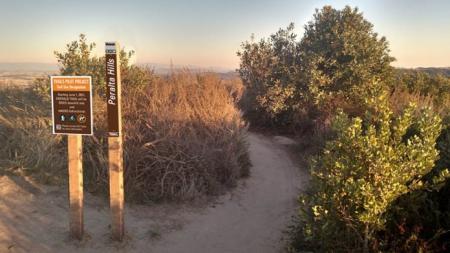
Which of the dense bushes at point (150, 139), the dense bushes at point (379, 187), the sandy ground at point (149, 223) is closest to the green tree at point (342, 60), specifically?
the dense bushes at point (150, 139)

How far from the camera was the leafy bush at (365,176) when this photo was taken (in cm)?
374

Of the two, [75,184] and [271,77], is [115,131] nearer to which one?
[75,184]

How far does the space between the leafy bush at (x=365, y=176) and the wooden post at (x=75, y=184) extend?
2.90 m

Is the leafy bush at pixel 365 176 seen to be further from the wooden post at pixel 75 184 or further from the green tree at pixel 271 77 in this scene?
the green tree at pixel 271 77

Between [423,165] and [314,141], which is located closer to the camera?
[423,165]

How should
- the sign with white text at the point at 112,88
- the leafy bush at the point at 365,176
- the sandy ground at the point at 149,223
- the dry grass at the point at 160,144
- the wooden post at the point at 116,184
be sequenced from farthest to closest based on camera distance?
the dry grass at the point at 160,144 → the sandy ground at the point at 149,223 → the wooden post at the point at 116,184 → the sign with white text at the point at 112,88 → the leafy bush at the point at 365,176

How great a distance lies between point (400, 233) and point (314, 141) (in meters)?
6.67

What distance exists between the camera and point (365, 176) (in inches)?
153

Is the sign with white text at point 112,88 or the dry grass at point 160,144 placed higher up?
the sign with white text at point 112,88

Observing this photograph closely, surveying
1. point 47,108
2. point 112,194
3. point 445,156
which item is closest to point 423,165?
point 445,156

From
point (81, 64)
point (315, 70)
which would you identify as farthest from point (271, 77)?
point (81, 64)

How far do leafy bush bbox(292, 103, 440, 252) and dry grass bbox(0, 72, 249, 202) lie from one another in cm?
337

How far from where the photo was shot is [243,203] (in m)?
7.50

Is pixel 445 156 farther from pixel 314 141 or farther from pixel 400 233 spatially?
pixel 314 141
